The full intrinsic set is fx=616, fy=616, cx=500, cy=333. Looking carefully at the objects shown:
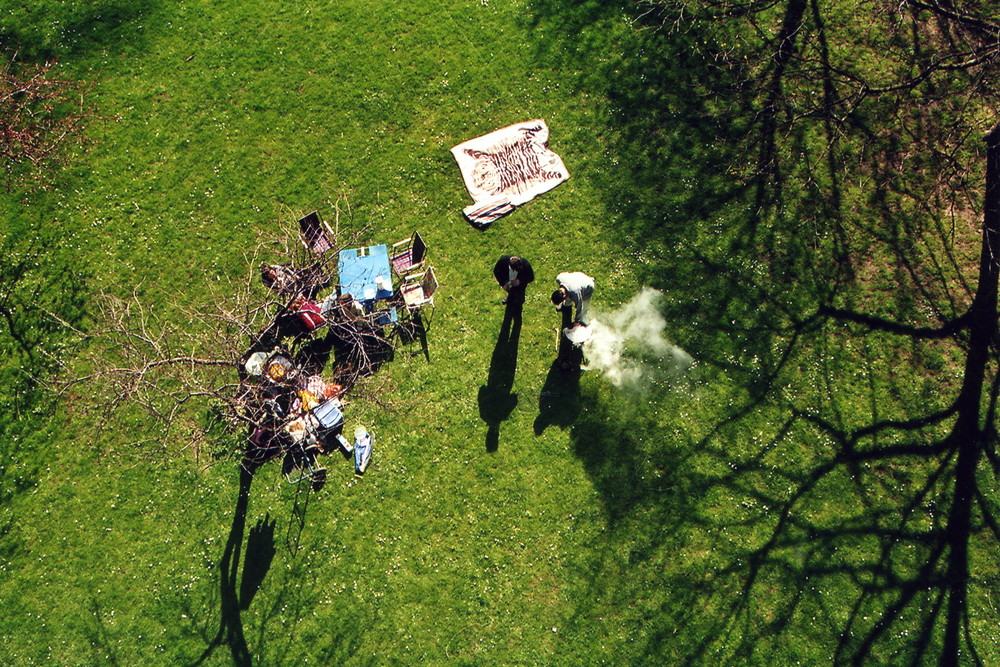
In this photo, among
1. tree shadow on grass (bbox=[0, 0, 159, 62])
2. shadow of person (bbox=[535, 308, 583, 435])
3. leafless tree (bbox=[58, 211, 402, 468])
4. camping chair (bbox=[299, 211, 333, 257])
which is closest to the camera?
leafless tree (bbox=[58, 211, 402, 468])

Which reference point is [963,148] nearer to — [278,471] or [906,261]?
[906,261]

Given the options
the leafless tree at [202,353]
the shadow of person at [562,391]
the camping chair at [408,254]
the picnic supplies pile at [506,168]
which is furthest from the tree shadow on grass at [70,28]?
the shadow of person at [562,391]

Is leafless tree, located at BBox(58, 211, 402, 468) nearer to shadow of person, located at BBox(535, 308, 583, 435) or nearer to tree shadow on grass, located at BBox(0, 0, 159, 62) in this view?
shadow of person, located at BBox(535, 308, 583, 435)

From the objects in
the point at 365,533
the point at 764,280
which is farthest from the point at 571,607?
the point at 764,280

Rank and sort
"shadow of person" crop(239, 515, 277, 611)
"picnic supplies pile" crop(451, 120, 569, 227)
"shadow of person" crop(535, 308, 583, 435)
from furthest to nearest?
"picnic supplies pile" crop(451, 120, 569, 227) → "shadow of person" crop(535, 308, 583, 435) → "shadow of person" crop(239, 515, 277, 611)

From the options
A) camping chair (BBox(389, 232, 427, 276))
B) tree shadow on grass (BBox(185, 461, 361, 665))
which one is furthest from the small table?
tree shadow on grass (BBox(185, 461, 361, 665))

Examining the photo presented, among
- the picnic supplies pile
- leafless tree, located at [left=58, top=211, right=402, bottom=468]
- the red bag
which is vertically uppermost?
the picnic supplies pile

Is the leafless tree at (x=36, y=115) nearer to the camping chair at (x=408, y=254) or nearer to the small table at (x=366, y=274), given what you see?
the small table at (x=366, y=274)
